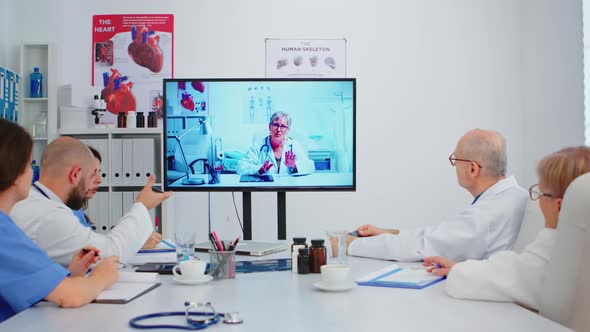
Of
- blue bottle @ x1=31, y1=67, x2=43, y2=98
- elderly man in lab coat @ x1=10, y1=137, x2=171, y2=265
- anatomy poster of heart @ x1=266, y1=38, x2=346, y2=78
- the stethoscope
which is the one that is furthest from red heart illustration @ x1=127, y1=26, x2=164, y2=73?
the stethoscope

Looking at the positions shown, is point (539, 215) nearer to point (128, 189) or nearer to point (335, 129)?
point (335, 129)

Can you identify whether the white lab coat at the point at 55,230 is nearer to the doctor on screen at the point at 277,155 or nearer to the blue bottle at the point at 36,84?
the doctor on screen at the point at 277,155

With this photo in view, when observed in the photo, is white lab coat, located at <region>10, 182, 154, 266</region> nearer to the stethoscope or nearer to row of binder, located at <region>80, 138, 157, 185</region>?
the stethoscope

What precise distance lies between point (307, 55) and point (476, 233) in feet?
8.14

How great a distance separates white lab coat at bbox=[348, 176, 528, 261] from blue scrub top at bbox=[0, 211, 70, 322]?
1.19 m

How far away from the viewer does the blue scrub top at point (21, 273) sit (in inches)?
52.6

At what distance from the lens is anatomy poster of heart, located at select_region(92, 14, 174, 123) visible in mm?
4156

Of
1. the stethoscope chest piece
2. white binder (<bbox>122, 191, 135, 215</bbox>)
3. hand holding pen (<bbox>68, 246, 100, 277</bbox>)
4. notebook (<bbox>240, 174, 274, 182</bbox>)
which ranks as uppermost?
notebook (<bbox>240, 174, 274, 182</bbox>)

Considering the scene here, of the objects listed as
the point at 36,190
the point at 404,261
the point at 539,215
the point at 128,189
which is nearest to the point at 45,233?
the point at 36,190

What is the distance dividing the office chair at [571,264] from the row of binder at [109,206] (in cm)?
280

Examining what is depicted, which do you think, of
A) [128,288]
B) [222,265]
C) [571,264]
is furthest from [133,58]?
[571,264]

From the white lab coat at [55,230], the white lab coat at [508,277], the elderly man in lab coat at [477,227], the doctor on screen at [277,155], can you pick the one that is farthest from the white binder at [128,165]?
the white lab coat at [508,277]

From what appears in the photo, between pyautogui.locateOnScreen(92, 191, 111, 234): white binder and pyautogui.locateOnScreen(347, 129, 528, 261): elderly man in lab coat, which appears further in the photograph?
pyautogui.locateOnScreen(92, 191, 111, 234): white binder

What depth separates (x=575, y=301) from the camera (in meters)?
1.30
